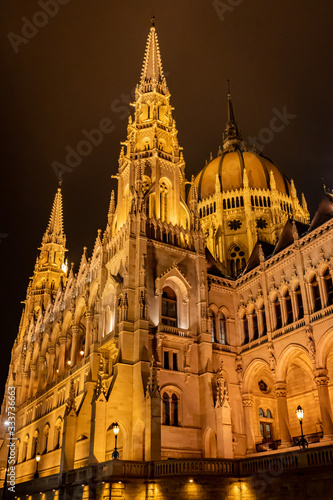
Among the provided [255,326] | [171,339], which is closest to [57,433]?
[171,339]

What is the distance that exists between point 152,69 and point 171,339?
101 feet

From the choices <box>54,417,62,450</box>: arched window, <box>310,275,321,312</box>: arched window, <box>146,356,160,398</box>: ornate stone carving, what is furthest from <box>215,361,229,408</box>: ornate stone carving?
<box>54,417,62,450</box>: arched window

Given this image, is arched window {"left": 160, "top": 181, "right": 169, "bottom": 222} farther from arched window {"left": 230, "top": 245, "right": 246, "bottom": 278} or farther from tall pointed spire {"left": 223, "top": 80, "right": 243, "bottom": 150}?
tall pointed spire {"left": 223, "top": 80, "right": 243, "bottom": 150}

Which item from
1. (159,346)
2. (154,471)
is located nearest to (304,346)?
(159,346)

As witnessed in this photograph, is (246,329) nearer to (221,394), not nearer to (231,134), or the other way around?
(221,394)

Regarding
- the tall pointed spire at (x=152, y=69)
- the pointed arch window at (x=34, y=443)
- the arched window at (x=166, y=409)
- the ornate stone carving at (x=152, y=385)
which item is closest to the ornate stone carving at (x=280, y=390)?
the arched window at (x=166, y=409)

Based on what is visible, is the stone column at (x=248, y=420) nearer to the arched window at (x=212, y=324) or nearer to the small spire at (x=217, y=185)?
the arched window at (x=212, y=324)

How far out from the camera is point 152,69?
52188 mm

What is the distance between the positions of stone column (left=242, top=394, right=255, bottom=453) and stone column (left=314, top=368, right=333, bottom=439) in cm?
734

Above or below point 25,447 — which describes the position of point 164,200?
above

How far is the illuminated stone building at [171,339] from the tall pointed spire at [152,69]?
218 millimetres

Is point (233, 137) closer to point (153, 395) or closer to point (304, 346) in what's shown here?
point (304, 346)

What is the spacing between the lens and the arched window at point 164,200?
137ft

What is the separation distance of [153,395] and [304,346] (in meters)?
10.5
